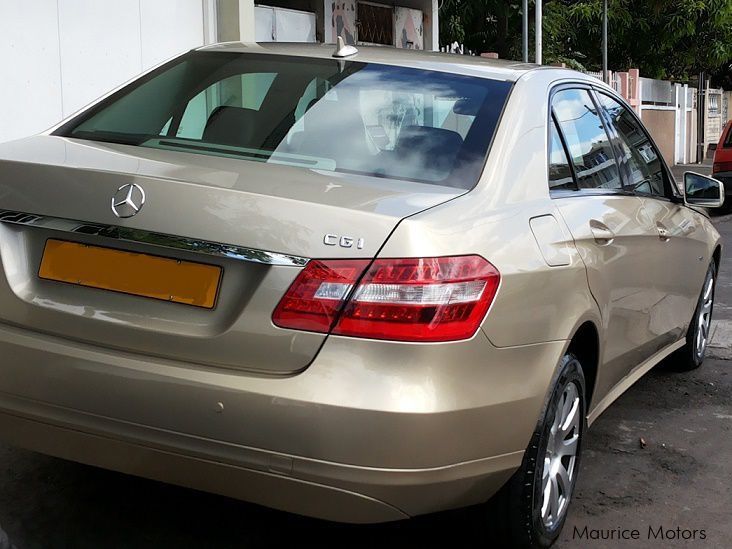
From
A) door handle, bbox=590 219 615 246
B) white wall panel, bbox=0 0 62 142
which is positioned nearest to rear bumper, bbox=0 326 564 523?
door handle, bbox=590 219 615 246

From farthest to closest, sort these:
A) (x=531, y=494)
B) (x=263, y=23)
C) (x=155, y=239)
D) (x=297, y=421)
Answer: (x=263, y=23)
(x=531, y=494)
(x=155, y=239)
(x=297, y=421)

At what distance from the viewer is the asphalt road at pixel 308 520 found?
11.6 feet

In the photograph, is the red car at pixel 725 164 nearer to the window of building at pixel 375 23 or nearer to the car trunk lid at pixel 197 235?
the window of building at pixel 375 23

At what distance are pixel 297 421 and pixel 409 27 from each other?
12079 millimetres

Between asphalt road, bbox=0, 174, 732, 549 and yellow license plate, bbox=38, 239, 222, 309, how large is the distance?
3.16 feet

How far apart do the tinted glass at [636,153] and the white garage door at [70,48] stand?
4430mm

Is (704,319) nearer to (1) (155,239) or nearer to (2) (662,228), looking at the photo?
(2) (662,228)

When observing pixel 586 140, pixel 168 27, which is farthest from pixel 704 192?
pixel 168 27

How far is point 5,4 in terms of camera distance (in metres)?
7.50

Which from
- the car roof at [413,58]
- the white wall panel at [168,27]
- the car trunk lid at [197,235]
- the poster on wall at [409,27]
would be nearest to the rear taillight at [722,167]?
the poster on wall at [409,27]

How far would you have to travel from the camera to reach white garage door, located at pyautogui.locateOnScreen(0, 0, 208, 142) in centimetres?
761

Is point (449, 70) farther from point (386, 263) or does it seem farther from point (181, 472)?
point (181, 472)

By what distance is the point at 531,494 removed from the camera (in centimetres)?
327

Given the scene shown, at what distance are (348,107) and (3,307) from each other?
4.19ft
